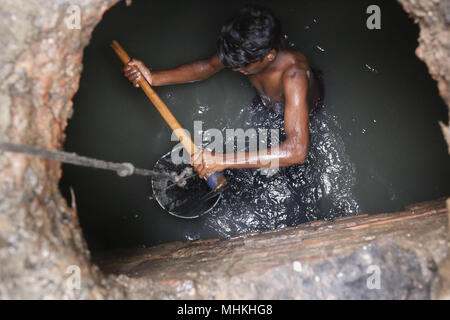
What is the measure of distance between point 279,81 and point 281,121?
2.93ft

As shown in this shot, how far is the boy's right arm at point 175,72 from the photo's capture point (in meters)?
2.92

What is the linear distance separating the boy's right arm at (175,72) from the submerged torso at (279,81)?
41 centimetres

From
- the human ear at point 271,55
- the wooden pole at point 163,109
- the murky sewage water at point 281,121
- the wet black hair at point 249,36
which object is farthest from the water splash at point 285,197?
the wet black hair at point 249,36

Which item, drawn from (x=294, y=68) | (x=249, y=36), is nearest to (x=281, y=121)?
(x=294, y=68)

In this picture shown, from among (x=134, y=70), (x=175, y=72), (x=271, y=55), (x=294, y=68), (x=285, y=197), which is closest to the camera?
(x=271, y=55)

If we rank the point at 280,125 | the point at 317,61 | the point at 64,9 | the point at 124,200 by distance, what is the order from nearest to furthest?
1. the point at 64,9
2. the point at 124,200
3. the point at 280,125
4. the point at 317,61

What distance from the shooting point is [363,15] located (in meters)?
3.94

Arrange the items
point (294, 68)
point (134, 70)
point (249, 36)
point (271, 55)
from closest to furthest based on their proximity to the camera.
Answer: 1. point (249, 36)
2. point (271, 55)
3. point (294, 68)
4. point (134, 70)

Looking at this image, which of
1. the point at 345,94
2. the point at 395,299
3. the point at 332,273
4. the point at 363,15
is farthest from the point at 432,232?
the point at 363,15

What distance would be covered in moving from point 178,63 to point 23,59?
2.39m

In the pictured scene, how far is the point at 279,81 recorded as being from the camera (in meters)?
2.91

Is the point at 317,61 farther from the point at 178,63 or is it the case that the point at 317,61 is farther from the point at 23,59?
the point at 23,59

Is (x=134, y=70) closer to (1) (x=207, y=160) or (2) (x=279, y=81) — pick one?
(1) (x=207, y=160)

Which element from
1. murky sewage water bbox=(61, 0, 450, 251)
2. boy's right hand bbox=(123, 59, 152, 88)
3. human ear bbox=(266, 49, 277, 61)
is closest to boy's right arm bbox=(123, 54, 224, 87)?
boy's right hand bbox=(123, 59, 152, 88)
